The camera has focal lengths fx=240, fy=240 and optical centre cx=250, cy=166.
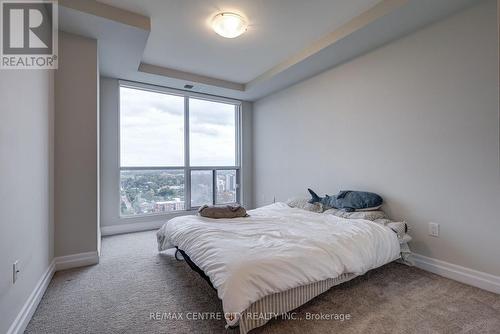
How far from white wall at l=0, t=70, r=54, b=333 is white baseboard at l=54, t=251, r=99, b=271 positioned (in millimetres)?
126

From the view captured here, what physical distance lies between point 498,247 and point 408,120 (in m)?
1.37

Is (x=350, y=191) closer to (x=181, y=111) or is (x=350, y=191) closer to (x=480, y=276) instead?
(x=480, y=276)

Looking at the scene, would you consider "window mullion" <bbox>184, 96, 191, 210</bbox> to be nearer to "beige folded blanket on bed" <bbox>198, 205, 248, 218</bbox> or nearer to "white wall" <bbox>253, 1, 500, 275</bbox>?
"beige folded blanket on bed" <bbox>198, 205, 248, 218</bbox>

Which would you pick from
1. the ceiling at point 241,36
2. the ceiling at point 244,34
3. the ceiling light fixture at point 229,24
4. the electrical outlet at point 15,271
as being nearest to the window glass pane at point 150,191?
the ceiling at point 244,34

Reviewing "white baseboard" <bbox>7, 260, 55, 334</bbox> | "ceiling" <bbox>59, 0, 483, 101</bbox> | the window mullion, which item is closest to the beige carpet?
"white baseboard" <bbox>7, 260, 55, 334</bbox>

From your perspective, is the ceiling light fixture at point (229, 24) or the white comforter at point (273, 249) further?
the ceiling light fixture at point (229, 24)

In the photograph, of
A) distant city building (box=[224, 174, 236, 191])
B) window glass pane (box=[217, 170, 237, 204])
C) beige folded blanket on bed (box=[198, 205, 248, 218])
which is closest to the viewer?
beige folded blanket on bed (box=[198, 205, 248, 218])

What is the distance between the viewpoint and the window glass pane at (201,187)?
4.67 m

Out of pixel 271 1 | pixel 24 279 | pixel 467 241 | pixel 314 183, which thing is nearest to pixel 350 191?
pixel 314 183

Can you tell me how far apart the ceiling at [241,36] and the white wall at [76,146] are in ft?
2.30

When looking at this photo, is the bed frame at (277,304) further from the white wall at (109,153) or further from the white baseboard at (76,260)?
the white wall at (109,153)

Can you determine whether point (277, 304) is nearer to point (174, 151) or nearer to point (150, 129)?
point (174, 151)

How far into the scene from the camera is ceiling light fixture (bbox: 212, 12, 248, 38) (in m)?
2.44

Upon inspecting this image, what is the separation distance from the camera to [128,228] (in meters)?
3.96
